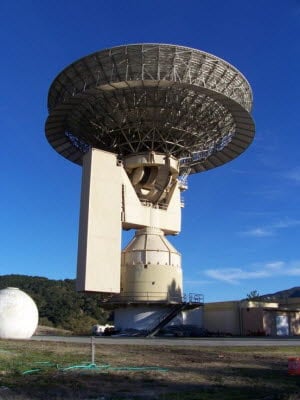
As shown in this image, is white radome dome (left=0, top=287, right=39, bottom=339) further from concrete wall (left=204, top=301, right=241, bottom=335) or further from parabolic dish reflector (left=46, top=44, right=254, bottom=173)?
concrete wall (left=204, top=301, right=241, bottom=335)

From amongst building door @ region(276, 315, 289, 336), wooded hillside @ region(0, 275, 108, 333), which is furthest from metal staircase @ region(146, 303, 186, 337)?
wooded hillside @ region(0, 275, 108, 333)

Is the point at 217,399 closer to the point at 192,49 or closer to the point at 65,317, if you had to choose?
the point at 192,49

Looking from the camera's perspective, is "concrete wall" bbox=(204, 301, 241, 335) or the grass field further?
"concrete wall" bbox=(204, 301, 241, 335)

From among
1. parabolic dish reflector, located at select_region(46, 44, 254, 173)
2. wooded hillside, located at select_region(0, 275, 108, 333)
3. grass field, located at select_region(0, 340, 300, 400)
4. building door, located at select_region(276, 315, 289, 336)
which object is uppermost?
parabolic dish reflector, located at select_region(46, 44, 254, 173)

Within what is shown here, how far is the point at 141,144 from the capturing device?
167 ft

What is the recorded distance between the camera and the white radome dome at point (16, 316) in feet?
110

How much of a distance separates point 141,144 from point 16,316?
23.3 m

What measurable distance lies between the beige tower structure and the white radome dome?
8.50 m

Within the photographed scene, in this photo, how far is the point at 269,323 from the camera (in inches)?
2095

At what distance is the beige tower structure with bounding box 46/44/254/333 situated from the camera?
144 feet

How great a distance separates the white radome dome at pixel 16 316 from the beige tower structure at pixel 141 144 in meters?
8.50

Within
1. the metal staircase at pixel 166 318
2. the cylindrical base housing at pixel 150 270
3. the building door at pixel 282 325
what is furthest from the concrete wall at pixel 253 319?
the metal staircase at pixel 166 318

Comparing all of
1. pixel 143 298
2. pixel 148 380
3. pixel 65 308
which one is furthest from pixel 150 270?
pixel 65 308

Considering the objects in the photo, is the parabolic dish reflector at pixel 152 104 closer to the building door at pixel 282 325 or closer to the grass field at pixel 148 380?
the building door at pixel 282 325
